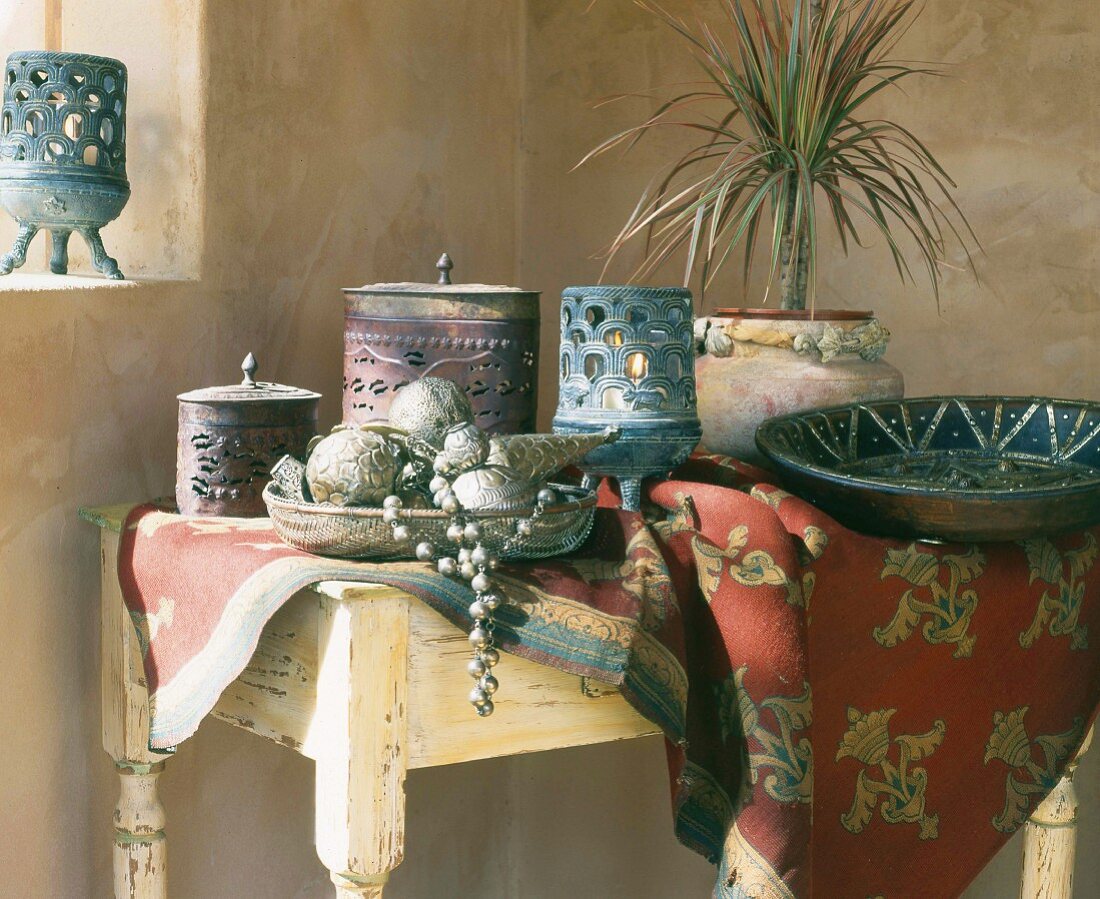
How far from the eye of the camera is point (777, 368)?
1.58 meters

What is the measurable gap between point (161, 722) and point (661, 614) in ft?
1.47

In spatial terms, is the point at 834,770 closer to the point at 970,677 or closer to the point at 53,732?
the point at 970,677

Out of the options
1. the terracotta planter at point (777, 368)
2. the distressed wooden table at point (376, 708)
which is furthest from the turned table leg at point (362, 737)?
the terracotta planter at point (777, 368)

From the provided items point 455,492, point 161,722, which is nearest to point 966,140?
point 455,492

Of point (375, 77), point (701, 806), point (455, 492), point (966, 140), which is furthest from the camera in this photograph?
point (966, 140)

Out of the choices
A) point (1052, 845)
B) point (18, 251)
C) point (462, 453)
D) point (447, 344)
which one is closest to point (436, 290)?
point (447, 344)

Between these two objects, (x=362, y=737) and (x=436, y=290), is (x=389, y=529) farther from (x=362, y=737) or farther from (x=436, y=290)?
(x=436, y=290)

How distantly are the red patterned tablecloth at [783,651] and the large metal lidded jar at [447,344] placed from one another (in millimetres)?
214

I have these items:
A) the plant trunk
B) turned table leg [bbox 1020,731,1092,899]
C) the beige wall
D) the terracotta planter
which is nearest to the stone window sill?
the beige wall

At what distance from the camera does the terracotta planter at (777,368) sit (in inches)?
61.8

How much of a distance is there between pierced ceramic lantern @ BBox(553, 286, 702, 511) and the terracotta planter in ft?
0.79

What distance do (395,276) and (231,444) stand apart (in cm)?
60

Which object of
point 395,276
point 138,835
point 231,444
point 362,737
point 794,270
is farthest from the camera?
point 395,276

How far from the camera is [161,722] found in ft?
3.94
